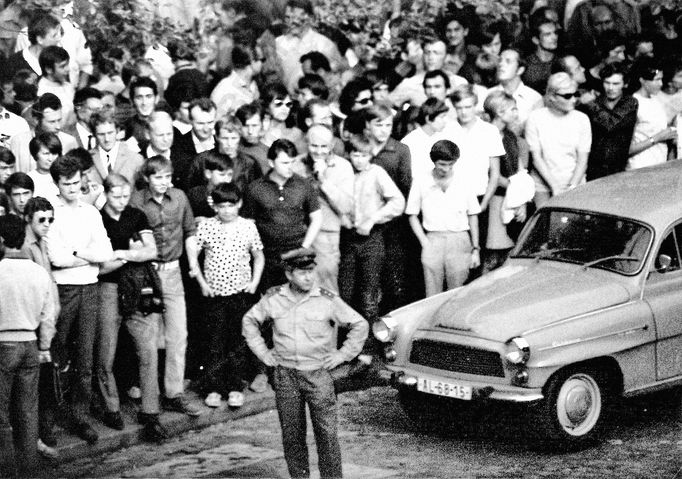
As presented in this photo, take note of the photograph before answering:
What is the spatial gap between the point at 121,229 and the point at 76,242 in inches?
21.1

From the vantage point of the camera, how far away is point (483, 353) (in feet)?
32.2

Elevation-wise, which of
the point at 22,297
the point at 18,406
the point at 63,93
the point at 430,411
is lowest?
the point at 430,411

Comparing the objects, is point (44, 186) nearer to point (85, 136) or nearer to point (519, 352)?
point (85, 136)

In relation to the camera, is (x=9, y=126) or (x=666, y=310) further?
(x=9, y=126)

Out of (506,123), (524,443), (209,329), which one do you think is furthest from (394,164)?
(524,443)

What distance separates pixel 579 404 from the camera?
9852 millimetres

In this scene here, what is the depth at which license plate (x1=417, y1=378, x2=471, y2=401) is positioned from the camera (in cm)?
973

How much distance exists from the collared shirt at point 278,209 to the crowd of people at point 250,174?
2cm

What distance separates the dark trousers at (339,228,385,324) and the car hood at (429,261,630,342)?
4.79 ft

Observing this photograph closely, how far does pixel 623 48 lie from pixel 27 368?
8.51m

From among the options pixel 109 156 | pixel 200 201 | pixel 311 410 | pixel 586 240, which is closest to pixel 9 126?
pixel 109 156

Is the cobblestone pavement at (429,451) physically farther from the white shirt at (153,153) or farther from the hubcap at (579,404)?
the white shirt at (153,153)

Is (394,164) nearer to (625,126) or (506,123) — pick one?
(506,123)

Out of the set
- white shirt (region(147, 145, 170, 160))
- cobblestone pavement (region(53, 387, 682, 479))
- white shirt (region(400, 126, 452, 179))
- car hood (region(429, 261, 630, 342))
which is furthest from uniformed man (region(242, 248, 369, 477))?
white shirt (region(400, 126, 452, 179))
